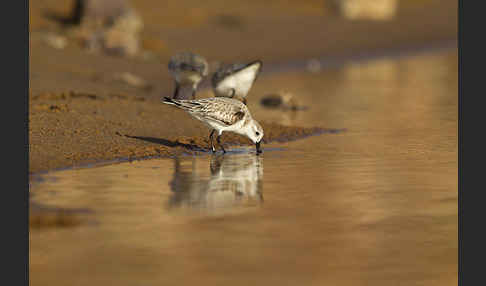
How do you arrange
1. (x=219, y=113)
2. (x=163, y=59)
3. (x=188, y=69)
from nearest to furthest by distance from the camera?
(x=219, y=113) < (x=188, y=69) < (x=163, y=59)

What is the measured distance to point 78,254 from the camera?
324 inches

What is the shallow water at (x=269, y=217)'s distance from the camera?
25.4 feet

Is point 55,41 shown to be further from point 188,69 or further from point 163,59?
point 188,69

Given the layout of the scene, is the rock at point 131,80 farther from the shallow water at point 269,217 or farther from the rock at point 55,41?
the shallow water at point 269,217

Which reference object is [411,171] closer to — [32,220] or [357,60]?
[32,220]

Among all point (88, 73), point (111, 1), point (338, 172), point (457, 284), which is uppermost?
point (111, 1)

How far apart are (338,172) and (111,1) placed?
63.4 ft

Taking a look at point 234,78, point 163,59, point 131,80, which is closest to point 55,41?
point 163,59

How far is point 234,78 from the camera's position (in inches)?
672

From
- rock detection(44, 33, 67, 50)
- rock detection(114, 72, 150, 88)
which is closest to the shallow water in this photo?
rock detection(114, 72, 150, 88)

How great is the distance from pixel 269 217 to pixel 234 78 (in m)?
7.71

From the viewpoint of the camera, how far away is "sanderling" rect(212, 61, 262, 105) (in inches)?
672

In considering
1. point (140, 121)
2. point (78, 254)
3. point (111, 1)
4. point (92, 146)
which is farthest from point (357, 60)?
point (78, 254)

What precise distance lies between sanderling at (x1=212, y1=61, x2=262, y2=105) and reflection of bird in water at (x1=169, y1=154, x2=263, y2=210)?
3751 millimetres
